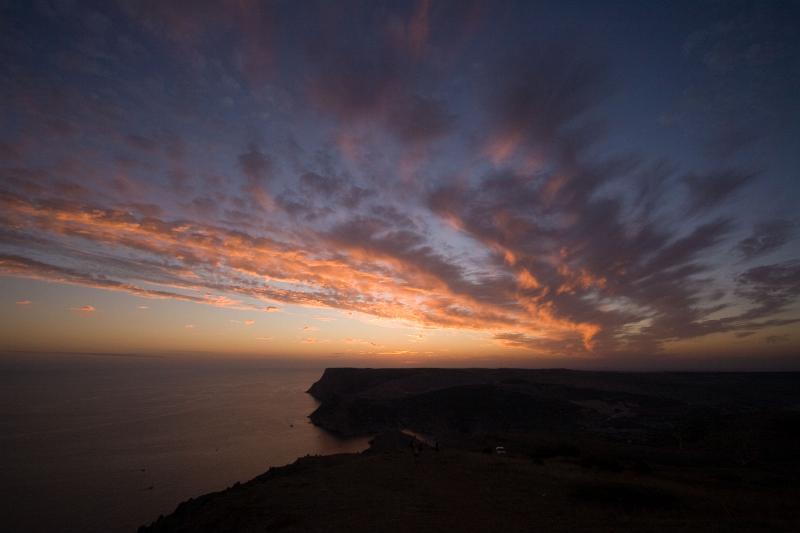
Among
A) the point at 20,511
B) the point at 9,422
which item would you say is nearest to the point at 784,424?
the point at 20,511

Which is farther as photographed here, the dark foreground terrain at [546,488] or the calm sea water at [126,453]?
the calm sea water at [126,453]

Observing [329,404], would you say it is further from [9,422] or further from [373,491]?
[373,491]

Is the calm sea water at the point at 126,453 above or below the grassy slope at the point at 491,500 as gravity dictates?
below

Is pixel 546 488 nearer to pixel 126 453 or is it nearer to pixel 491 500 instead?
pixel 491 500

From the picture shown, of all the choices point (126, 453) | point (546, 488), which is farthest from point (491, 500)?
point (126, 453)

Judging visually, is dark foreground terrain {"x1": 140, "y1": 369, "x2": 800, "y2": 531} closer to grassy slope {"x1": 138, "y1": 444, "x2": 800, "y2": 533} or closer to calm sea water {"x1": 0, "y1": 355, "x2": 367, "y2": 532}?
grassy slope {"x1": 138, "y1": 444, "x2": 800, "y2": 533}

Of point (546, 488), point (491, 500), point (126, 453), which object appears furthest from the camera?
point (126, 453)

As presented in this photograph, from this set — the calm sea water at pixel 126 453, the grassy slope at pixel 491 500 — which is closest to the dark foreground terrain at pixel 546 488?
the grassy slope at pixel 491 500

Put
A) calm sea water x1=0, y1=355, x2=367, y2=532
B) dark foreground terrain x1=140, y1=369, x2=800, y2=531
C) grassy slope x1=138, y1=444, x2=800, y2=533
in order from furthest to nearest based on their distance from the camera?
calm sea water x1=0, y1=355, x2=367, y2=532
dark foreground terrain x1=140, y1=369, x2=800, y2=531
grassy slope x1=138, y1=444, x2=800, y2=533

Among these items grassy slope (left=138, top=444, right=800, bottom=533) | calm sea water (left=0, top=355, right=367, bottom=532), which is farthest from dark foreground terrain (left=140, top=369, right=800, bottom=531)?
calm sea water (left=0, top=355, right=367, bottom=532)

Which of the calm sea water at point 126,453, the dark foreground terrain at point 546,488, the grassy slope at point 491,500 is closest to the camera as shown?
the grassy slope at point 491,500

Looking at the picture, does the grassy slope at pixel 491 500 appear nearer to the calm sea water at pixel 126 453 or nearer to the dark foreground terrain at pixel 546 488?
the dark foreground terrain at pixel 546 488
